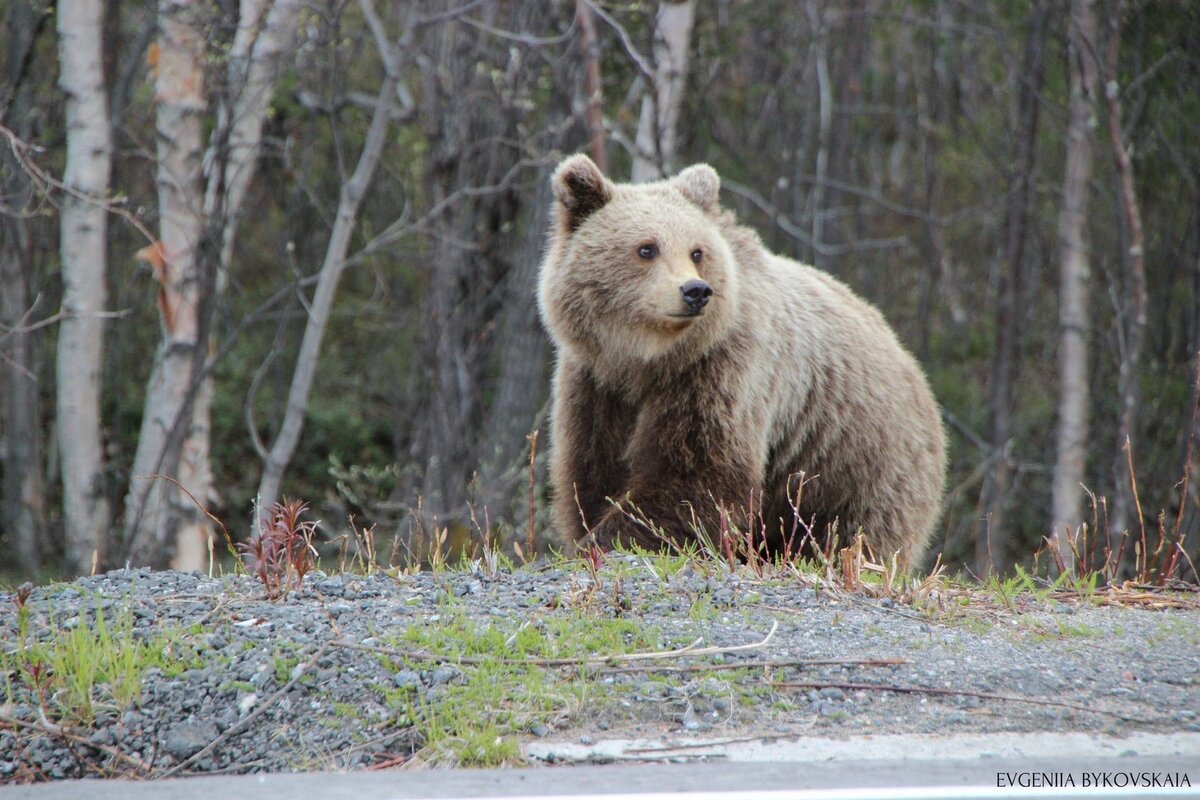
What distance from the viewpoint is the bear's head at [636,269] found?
5699 millimetres

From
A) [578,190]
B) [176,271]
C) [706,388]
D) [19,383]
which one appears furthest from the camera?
[19,383]

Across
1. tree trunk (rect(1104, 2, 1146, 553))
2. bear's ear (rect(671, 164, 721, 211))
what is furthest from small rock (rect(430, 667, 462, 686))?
tree trunk (rect(1104, 2, 1146, 553))

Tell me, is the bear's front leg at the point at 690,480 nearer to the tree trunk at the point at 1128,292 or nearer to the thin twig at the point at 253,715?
the thin twig at the point at 253,715

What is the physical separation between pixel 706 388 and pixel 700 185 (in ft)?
3.73

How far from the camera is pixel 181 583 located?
4.36 metres

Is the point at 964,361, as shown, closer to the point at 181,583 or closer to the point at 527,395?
the point at 527,395

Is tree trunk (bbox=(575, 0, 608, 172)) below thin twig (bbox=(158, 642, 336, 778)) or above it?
above

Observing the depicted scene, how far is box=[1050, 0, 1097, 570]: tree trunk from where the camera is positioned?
39.2ft

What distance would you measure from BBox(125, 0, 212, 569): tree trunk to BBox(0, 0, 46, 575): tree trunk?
104 inches

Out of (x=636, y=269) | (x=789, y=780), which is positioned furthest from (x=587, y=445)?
(x=789, y=780)

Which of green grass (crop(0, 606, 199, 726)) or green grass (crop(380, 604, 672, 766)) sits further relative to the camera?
green grass (crop(0, 606, 199, 726))

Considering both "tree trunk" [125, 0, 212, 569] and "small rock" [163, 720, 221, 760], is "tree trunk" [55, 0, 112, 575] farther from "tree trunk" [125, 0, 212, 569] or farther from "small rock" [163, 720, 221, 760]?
"small rock" [163, 720, 221, 760]

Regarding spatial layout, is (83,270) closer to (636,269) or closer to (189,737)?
(636,269)

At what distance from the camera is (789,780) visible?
2885 millimetres
